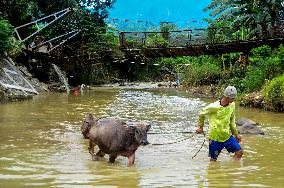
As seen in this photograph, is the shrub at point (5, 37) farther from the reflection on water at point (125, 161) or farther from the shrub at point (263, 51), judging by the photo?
the shrub at point (263, 51)

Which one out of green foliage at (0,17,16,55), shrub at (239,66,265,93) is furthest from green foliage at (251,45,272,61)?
green foliage at (0,17,16,55)

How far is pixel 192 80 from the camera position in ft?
96.5

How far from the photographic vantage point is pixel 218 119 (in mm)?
7488

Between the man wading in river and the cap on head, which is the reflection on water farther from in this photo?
the cap on head

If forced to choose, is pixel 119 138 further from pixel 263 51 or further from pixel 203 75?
pixel 203 75

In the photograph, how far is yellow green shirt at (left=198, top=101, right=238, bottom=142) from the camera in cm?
746

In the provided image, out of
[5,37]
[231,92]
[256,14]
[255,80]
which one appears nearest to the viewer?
[231,92]

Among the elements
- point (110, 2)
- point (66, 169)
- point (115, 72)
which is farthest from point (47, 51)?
point (66, 169)

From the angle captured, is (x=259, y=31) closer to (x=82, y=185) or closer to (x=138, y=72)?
(x=138, y=72)

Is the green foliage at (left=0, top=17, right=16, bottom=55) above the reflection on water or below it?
above

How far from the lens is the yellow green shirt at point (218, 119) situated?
7.46m

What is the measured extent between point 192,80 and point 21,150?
21.8 m

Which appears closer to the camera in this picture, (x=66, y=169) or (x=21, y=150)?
(x=66, y=169)

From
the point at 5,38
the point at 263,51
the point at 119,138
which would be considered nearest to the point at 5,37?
the point at 5,38
